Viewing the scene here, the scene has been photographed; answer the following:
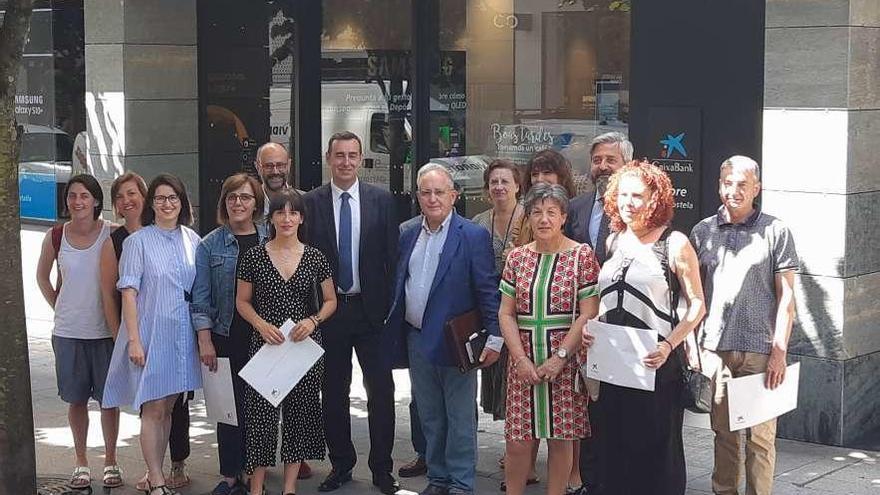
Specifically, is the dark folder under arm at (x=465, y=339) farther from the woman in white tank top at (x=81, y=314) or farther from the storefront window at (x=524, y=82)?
the storefront window at (x=524, y=82)

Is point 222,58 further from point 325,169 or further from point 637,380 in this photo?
point 637,380

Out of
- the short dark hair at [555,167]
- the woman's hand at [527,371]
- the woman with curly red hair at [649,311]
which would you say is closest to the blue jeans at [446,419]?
the woman's hand at [527,371]

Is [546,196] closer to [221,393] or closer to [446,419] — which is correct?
[446,419]

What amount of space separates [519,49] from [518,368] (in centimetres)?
542

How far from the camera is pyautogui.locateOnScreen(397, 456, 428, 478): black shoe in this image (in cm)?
811

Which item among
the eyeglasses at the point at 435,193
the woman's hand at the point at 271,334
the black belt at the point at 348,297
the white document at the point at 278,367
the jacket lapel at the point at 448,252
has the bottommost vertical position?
the white document at the point at 278,367

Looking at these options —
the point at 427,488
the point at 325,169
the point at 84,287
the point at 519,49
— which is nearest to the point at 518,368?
the point at 427,488

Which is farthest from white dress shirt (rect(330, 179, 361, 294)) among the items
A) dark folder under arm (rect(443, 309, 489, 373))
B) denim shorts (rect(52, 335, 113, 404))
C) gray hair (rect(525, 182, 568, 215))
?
denim shorts (rect(52, 335, 113, 404))

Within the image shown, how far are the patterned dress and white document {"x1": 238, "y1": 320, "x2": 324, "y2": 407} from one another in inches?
47.8

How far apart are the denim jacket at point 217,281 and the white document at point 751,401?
279 centimetres

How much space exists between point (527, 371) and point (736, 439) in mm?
1183

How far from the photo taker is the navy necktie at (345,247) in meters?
7.79

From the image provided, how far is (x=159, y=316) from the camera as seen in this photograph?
748 centimetres

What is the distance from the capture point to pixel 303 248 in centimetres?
744
